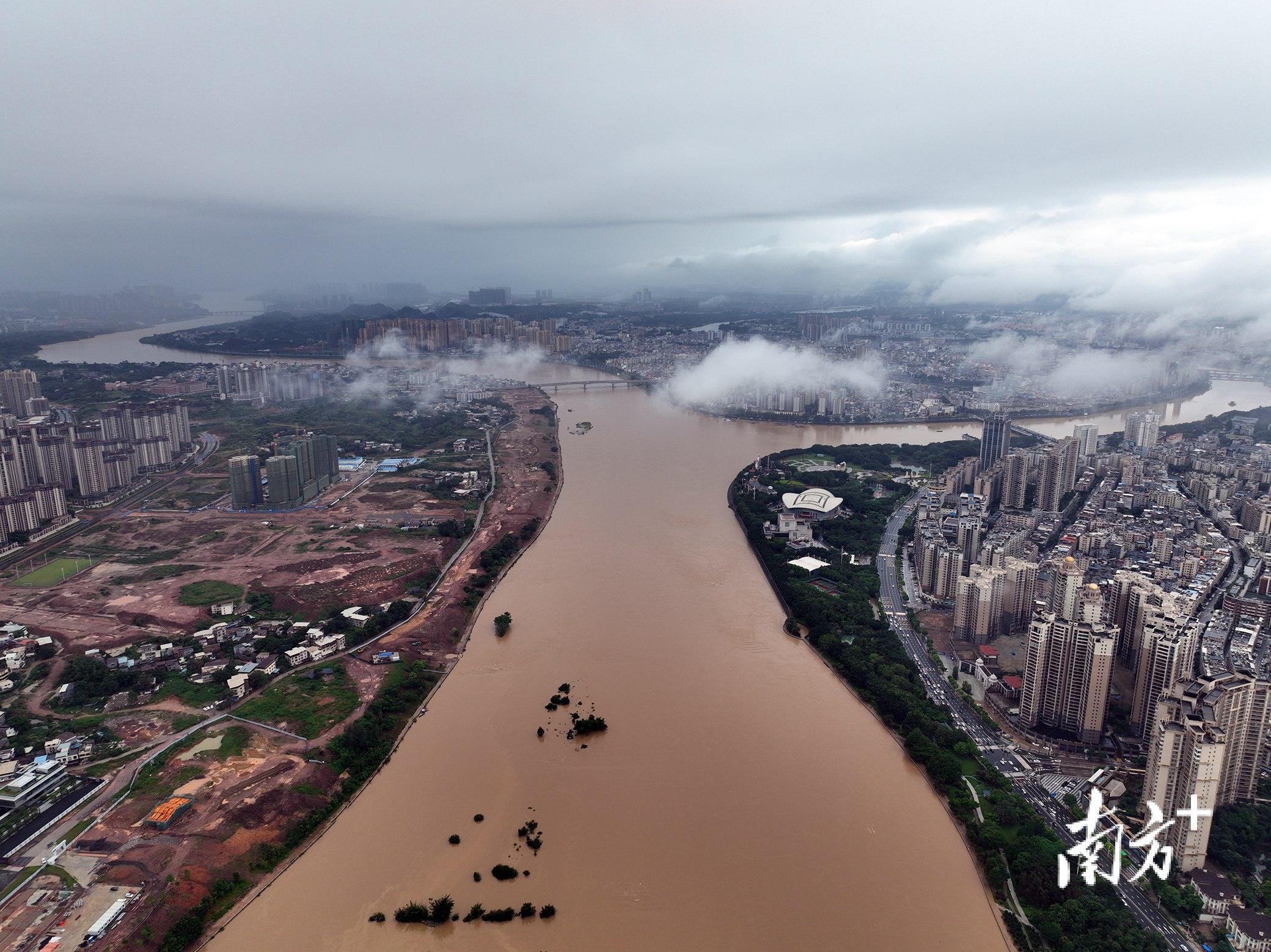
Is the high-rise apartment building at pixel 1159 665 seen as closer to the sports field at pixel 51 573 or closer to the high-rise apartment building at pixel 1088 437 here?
the high-rise apartment building at pixel 1088 437

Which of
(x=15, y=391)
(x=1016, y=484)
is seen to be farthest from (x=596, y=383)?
(x=1016, y=484)

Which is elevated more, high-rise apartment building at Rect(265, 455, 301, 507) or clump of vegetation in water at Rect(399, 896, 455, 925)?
high-rise apartment building at Rect(265, 455, 301, 507)

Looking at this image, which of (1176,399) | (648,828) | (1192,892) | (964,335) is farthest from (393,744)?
(964,335)

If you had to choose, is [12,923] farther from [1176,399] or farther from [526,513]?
[1176,399]

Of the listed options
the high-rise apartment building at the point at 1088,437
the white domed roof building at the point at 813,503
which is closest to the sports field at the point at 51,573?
the white domed roof building at the point at 813,503

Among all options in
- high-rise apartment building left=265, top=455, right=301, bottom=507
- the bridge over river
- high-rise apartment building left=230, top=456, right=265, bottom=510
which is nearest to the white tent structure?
high-rise apartment building left=265, top=455, right=301, bottom=507

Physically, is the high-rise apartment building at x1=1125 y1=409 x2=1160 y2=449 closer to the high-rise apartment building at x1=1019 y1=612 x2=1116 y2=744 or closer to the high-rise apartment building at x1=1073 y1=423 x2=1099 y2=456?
the high-rise apartment building at x1=1073 y1=423 x2=1099 y2=456

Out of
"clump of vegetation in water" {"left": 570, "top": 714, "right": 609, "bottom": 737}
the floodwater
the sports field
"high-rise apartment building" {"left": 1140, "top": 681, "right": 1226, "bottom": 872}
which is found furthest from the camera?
the sports field
